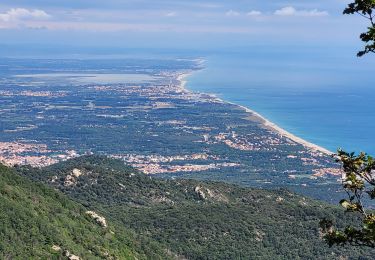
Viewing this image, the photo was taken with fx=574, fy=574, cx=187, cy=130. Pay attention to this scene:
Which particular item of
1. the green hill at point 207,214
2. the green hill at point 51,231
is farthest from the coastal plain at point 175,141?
the green hill at point 51,231

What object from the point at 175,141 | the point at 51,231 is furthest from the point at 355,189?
the point at 175,141

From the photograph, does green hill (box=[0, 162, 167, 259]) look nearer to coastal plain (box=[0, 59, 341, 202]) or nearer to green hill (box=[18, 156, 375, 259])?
green hill (box=[18, 156, 375, 259])

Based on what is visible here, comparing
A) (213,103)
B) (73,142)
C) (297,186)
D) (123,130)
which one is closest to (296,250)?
(297,186)

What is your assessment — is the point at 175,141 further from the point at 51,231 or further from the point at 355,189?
the point at 355,189

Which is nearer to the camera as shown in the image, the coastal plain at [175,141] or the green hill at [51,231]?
the green hill at [51,231]

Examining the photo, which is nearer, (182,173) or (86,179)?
(86,179)

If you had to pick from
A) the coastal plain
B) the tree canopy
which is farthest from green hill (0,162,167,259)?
the coastal plain

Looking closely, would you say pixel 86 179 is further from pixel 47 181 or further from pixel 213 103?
pixel 213 103

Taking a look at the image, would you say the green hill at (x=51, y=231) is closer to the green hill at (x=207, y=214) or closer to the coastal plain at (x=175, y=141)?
the green hill at (x=207, y=214)
